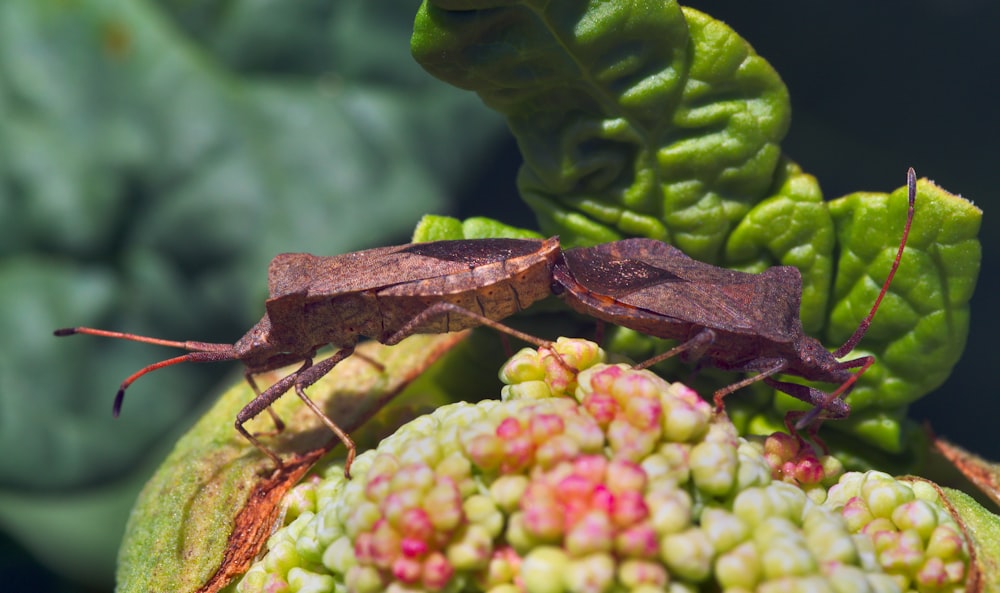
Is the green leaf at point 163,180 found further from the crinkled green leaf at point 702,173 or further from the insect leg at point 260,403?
the crinkled green leaf at point 702,173

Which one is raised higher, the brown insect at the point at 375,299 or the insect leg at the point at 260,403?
the brown insect at the point at 375,299

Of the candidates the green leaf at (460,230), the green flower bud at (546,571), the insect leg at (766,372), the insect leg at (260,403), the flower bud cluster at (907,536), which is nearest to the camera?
the green flower bud at (546,571)

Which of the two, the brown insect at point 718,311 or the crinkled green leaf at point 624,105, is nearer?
the crinkled green leaf at point 624,105

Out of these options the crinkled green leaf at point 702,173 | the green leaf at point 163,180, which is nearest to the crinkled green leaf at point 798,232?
the crinkled green leaf at point 702,173

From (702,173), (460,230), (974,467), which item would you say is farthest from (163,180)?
(974,467)

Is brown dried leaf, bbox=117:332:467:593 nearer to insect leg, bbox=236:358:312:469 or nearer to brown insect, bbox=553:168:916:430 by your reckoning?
insect leg, bbox=236:358:312:469

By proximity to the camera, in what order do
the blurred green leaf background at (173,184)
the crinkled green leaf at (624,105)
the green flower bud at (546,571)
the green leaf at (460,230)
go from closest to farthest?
the green flower bud at (546,571) < the crinkled green leaf at (624,105) < the green leaf at (460,230) < the blurred green leaf background at (173,184)

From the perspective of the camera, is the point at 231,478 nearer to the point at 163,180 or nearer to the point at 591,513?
the point at 591,513
